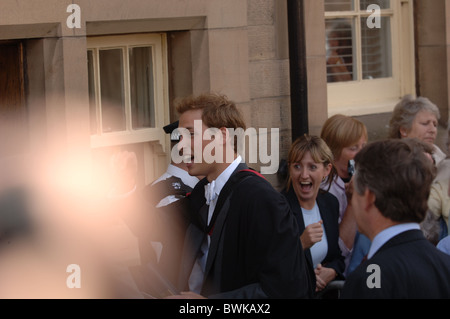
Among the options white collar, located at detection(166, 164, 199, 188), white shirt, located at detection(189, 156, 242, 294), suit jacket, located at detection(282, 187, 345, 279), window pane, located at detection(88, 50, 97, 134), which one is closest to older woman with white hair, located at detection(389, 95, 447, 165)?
suit jacket, located at detection(282, 187, 345, 279)

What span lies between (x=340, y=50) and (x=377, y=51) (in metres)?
0.56

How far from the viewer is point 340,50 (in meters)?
8.63

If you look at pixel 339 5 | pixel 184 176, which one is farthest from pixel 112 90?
pixel 339 5

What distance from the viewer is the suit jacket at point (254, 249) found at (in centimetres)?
387

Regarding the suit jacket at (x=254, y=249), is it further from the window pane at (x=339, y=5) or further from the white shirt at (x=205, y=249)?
the window pane at (x=339, y=5)

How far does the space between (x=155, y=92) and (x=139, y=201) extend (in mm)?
1902

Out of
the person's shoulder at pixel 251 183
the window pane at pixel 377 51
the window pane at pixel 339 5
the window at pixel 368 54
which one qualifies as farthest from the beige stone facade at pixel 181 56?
the person's shoulder at pixel 251 183

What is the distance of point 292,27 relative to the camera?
733 cm

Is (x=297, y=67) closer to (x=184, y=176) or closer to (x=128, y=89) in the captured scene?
(x=128, y=89)

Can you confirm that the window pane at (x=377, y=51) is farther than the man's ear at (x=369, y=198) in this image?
Yes

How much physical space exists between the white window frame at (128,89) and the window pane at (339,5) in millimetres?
2286

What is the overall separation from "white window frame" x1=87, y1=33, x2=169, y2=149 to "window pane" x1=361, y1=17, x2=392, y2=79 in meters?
2.83
